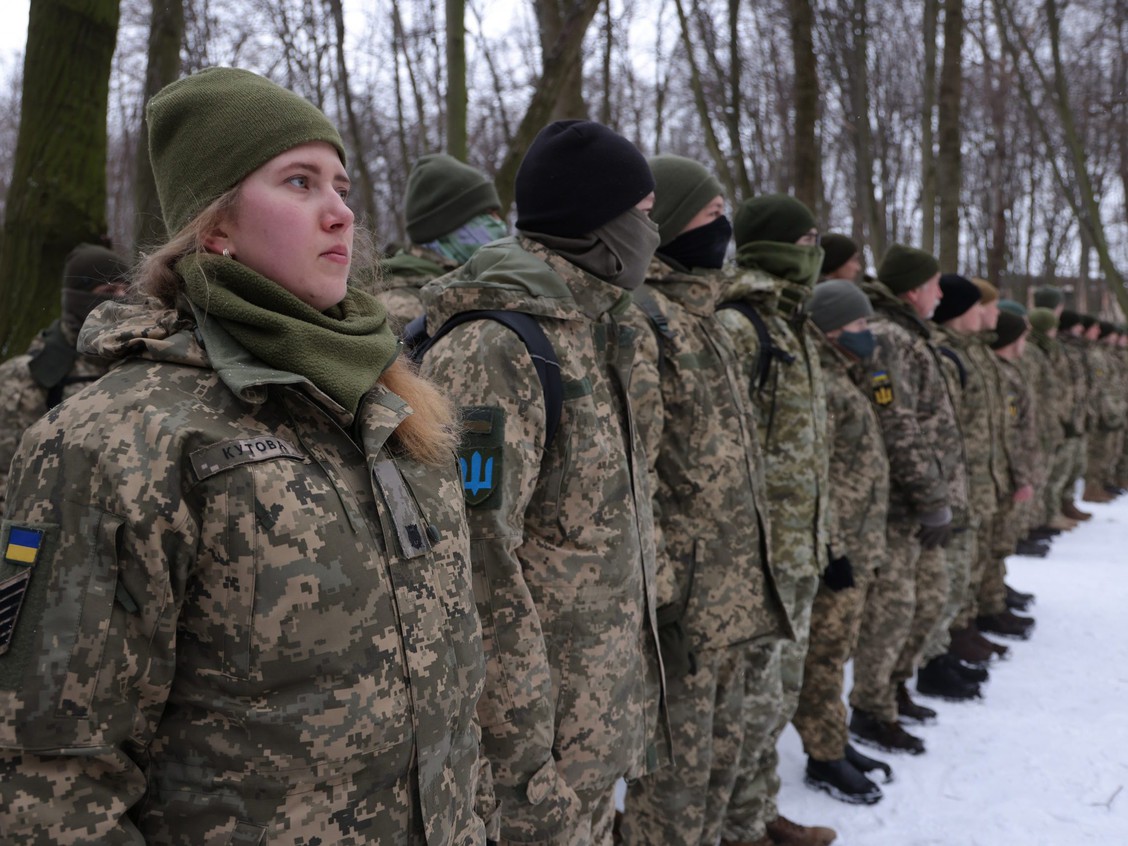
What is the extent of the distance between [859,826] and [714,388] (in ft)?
7.05

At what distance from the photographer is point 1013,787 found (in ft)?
13.7

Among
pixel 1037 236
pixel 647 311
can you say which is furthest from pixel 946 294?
pixel 1037 236

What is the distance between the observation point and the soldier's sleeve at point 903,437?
14.5 ft

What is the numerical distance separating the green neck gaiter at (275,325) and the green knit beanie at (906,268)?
4498 millimetres

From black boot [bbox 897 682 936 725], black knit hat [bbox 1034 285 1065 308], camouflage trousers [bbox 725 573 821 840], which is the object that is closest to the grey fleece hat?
camouflage trousers [bbox 725 573 821 840]

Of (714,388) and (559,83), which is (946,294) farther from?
(714,388)

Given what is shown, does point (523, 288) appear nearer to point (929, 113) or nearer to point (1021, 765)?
point (1021, 765)

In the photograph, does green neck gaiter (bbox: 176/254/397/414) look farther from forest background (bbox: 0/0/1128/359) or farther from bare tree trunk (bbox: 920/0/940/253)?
bare tree trunk (bbox: 920/0/940/253)

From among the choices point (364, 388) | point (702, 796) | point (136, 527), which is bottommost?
point (702, 796)

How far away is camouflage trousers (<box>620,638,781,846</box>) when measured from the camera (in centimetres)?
285

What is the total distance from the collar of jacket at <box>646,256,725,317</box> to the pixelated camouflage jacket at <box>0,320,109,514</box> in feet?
7.06

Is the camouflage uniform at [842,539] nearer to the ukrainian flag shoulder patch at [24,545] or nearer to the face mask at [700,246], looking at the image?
the face mask at [700,246]

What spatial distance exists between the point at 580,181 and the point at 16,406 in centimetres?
248

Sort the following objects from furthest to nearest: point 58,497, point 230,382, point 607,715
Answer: point 607,715 → point 230,382 → point 58,497
